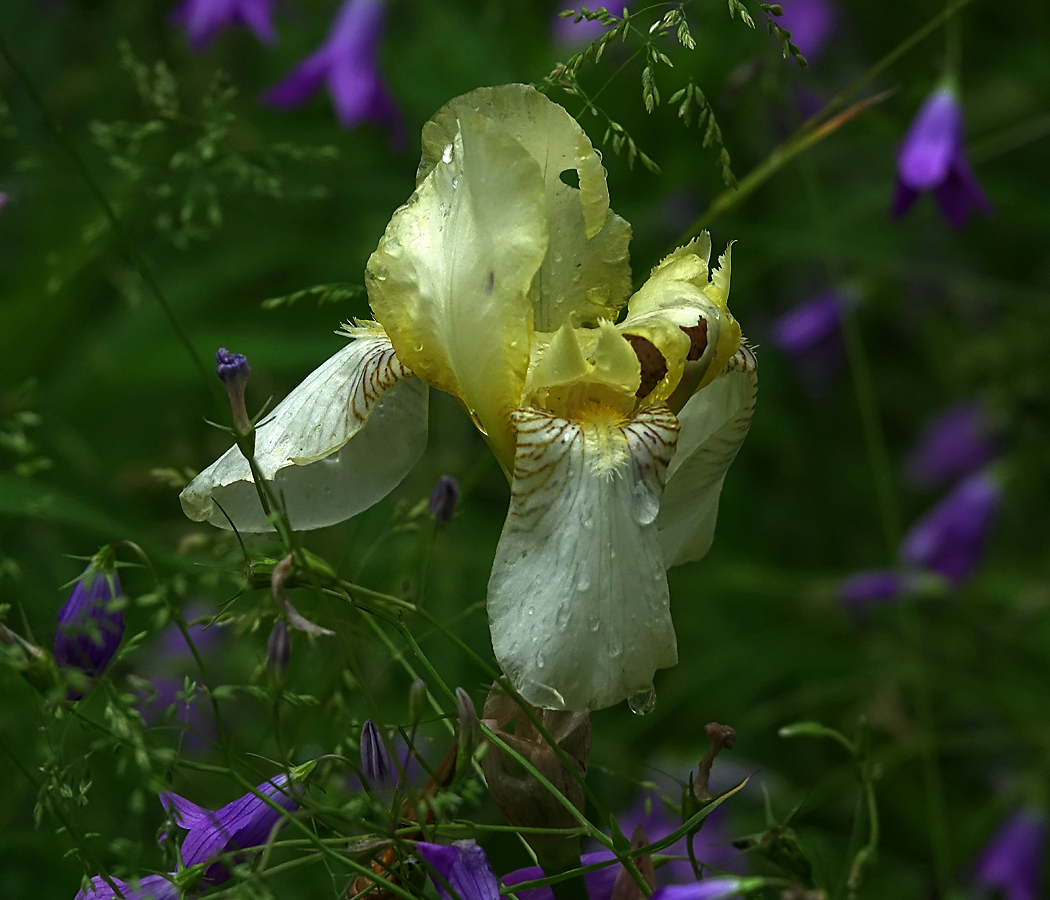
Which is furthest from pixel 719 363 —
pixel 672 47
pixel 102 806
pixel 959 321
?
pixel 959 321

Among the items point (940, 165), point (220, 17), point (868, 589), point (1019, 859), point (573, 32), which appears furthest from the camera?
point (573, 32)

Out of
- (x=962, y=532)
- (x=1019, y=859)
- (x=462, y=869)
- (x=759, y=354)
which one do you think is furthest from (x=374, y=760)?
(x=759, y=354)

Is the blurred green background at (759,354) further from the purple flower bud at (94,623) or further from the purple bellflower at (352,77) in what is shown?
the purple flower bud at (94,623)

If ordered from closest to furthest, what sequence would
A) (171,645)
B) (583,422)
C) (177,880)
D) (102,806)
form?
(177,880), (583,422), (102,806), (171,645)

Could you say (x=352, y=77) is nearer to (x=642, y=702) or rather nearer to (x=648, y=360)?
(x=648, y=360)

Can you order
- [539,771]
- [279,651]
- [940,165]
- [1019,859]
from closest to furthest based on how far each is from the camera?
1. [279,651]
2. [539,771]
3. [940,165]
4. [1019,859]

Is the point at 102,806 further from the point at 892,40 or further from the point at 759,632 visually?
the point at 892,40

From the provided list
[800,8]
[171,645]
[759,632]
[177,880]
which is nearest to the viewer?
[177,880]
